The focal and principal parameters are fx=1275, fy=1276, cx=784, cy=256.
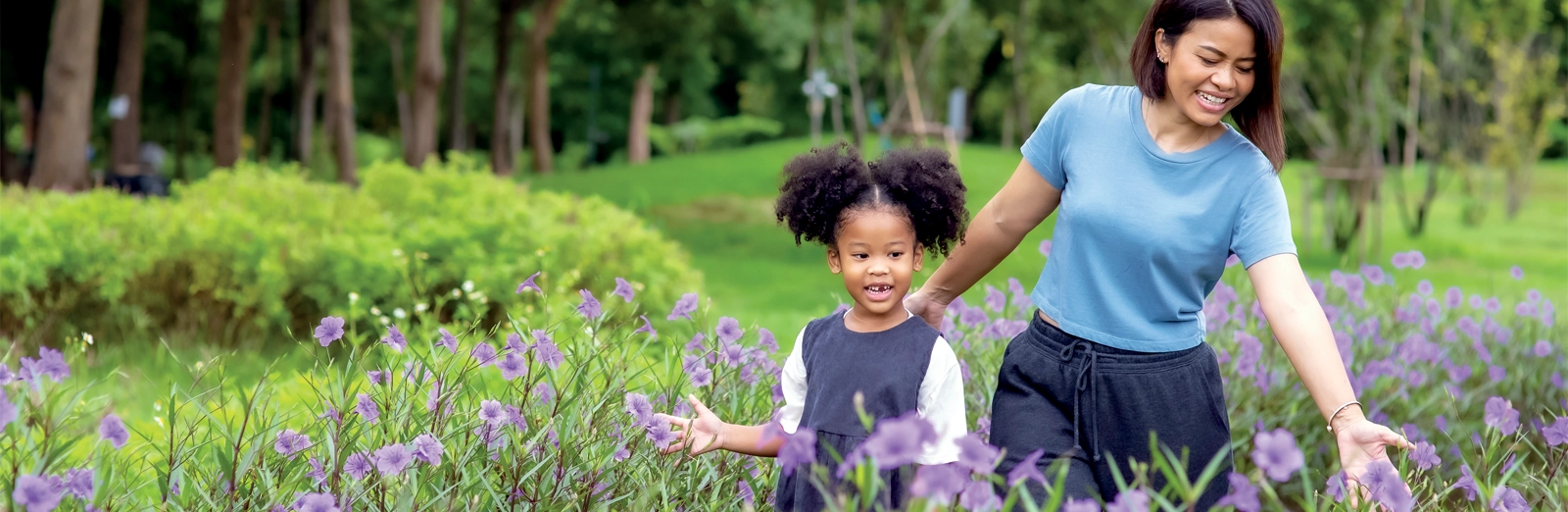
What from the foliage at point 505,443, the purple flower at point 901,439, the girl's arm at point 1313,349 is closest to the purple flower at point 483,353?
the foliage at point 505,443

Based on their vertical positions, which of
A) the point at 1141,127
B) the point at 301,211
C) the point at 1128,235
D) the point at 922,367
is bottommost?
the point at 301,211

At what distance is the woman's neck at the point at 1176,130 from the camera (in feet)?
7.59

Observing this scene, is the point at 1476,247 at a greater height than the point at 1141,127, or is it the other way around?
the point at 1141,127

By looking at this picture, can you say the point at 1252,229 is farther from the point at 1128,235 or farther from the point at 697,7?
the point at 697,7

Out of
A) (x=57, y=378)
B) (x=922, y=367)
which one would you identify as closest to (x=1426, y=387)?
(x=922, y=367)

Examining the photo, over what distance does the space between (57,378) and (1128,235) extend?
1.87m

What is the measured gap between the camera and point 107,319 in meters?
6.15

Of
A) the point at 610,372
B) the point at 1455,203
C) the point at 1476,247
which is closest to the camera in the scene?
the point at 610,372

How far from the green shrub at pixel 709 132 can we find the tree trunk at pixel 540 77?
925 cm

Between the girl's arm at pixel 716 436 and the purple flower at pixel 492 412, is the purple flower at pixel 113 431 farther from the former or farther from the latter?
the girl's arm at pixel 716 436

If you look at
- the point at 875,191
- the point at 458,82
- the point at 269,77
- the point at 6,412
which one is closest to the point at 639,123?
the point at 269,77

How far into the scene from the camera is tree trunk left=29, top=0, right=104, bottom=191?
1094cm

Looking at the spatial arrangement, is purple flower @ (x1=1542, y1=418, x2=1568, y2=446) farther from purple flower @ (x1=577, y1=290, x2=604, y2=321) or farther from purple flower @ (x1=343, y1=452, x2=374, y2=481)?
purple flower @ (x1=343, y1=452, x2=374, y2=481)

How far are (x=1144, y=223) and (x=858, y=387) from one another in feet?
2.01
